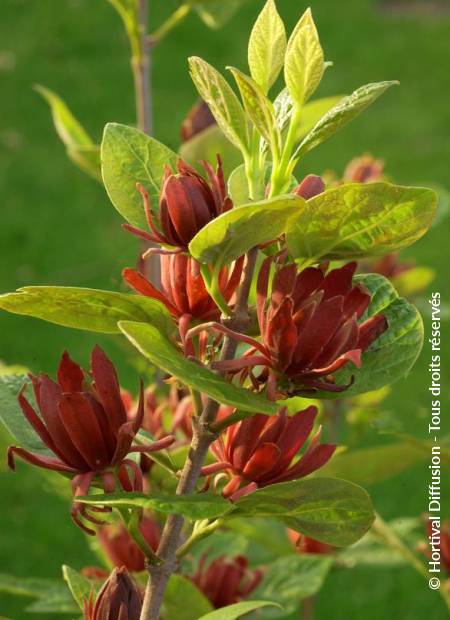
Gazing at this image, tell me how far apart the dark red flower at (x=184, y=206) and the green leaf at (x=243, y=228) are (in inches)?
1.3

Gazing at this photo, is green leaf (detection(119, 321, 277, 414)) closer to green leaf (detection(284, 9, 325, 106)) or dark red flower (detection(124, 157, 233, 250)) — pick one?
dark red flower (detection(124, 157, 233, 250))

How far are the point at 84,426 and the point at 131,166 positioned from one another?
0.20 meters

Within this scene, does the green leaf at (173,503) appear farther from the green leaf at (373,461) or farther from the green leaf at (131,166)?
the green leaf at (373,461)

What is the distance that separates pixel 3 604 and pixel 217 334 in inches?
75.1

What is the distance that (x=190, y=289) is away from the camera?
763mm

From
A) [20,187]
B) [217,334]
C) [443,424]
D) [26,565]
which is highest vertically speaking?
[217,334]

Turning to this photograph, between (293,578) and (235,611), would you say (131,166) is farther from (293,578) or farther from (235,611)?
(293,578)

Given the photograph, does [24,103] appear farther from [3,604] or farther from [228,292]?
[228,292]

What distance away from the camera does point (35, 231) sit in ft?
14.1

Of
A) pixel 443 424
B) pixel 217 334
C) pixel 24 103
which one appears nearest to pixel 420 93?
pixel 24 103

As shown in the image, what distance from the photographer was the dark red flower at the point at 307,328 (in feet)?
2.27

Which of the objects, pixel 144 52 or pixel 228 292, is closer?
pixel 228 292

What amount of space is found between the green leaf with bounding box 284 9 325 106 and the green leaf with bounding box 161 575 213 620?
17.8 inches

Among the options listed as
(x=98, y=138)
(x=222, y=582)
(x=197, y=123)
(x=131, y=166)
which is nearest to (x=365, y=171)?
(x=197, y=123)
